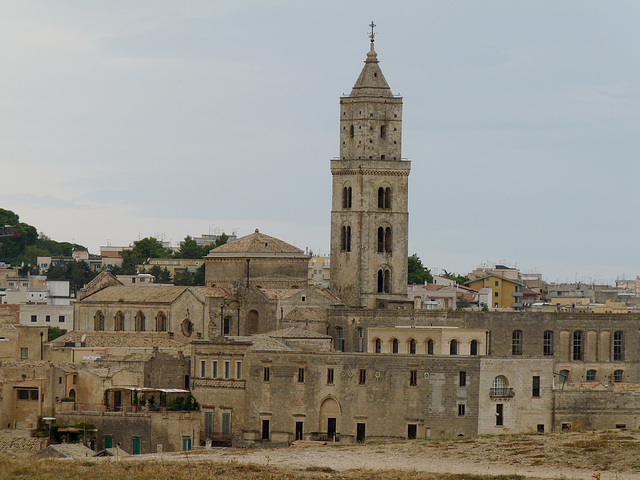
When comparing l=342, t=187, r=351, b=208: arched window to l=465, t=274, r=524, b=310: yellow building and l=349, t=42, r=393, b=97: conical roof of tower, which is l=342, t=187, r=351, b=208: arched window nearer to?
l=349, t=42, r=393, b=97: conical roof of tower

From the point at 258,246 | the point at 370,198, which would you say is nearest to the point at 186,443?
the point at 258,246

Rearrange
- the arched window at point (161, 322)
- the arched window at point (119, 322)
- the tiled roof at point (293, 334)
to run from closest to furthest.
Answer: the tiled roof at point (293, 334), the arched window at point (161, 322), the arched window at point (119, 322)

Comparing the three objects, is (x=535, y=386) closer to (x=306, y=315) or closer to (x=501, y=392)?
(x=501, y=392)

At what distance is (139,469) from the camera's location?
62.9m

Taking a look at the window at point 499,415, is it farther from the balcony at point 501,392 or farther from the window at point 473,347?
the window at point 473,347

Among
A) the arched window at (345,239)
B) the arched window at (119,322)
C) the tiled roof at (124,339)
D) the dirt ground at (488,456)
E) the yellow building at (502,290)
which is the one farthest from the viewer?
the yellow building at (502,290)

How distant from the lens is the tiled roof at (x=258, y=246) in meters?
96.2

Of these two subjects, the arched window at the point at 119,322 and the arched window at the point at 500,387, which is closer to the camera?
the arched window at the point at 500,387

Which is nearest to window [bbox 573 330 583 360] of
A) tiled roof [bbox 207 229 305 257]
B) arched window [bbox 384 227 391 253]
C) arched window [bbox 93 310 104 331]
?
arched window [bbox 384 227 391 253]

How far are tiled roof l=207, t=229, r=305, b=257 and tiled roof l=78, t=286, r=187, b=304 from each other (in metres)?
3.27

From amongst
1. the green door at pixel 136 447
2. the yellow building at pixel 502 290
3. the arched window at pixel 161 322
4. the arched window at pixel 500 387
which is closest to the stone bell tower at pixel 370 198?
the arched window at pixel 161 322

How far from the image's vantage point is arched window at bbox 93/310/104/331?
98.6 metres

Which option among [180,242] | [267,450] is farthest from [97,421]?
[180,242]

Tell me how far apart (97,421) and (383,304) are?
74.0 feet
